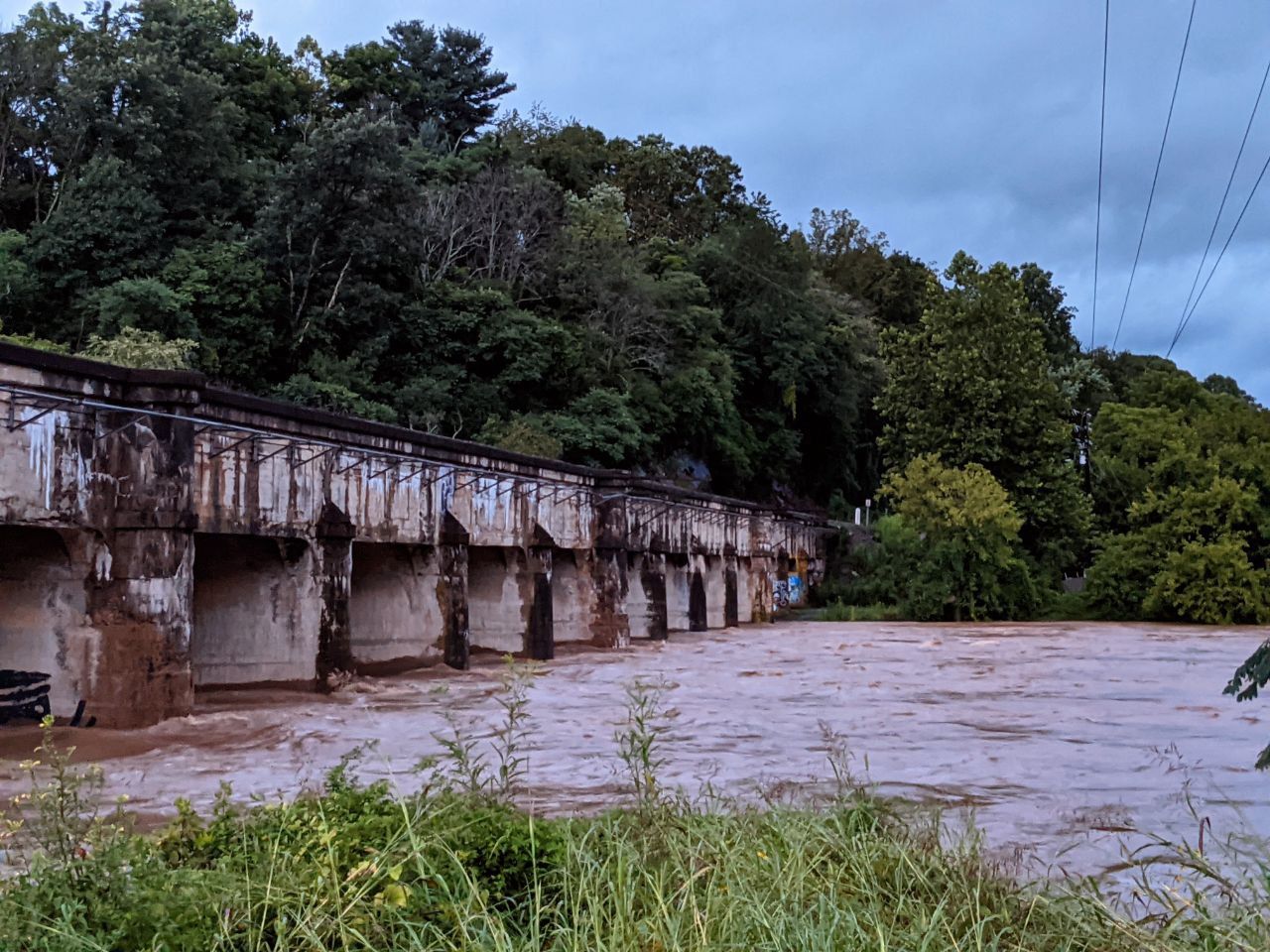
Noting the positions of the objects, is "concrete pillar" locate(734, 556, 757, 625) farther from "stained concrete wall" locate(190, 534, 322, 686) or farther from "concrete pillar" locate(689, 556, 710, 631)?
"stained concrete wall" locate(190, 534, 322, 686)

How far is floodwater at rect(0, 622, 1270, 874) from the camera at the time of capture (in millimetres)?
10406

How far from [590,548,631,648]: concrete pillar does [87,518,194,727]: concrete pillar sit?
52.3 feet

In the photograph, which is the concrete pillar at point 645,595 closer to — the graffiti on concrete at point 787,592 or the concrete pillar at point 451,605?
the concrete pillar at point 451,605

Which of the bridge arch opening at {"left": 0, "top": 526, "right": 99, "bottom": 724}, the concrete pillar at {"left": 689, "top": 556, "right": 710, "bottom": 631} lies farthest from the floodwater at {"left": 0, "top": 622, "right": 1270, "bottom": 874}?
the concrete pillar at {"left": 689, "top": 556, "right": 710, "bottom": 631}

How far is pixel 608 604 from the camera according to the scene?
30891 millimetres

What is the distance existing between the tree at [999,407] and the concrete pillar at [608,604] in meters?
19.9

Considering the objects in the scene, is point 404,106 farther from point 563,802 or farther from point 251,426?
point 563,802

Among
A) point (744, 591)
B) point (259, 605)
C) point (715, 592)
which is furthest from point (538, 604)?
point (744, 591)

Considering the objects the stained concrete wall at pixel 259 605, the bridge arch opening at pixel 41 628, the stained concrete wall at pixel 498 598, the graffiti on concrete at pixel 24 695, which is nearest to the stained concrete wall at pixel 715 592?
the stained concrete wall at pixel 498 598

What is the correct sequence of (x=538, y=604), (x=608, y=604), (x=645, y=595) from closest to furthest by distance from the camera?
(x=538, y=604)
(x=608, y=604)
(x=645, y=595)

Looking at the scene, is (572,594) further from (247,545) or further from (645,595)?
(247,545)

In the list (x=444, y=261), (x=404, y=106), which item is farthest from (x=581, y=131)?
(x=444, y=261)

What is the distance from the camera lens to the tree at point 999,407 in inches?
1817

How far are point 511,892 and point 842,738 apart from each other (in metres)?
9.91
